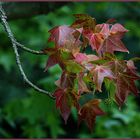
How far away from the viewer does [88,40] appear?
1122 mm

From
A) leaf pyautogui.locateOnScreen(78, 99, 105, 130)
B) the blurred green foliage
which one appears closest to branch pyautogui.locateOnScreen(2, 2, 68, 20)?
the blurred green foliage

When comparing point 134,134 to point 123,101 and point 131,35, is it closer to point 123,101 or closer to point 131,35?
point 131,35

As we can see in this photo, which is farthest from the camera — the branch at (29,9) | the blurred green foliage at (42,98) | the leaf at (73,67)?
the blurred green foliage at (42,98)

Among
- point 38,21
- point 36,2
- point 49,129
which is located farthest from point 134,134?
point 36,2

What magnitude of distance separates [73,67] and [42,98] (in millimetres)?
1439

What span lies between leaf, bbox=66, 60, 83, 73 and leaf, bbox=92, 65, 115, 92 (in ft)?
0.10

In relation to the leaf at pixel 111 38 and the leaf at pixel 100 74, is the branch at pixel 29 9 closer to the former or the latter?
the leaf at pixel 111 38

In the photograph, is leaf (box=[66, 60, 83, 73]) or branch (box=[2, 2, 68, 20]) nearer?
leaf (box=[66, 60, 83, 73])

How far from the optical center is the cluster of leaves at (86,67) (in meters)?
1.07

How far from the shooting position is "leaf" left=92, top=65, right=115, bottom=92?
1.06 meters

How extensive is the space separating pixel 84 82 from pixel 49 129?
1742mm

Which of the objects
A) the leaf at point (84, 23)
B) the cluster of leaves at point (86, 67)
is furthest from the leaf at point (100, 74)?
the leaf at point (84, 23)

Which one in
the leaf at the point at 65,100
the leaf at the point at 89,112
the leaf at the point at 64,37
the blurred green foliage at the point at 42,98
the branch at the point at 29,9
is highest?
the leaf at the point at 64,37

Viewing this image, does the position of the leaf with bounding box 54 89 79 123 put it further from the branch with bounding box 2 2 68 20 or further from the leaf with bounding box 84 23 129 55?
the branch with bounding box 2 2 68 20
